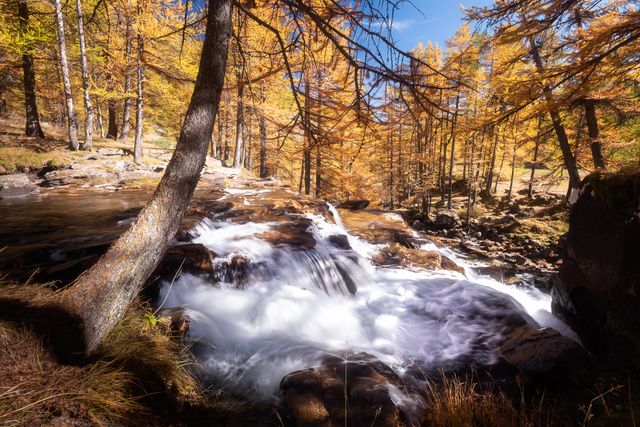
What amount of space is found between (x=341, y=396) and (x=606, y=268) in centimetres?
457

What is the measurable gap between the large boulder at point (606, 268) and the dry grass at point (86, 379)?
5.62 meters

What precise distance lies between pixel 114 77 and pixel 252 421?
22.0 m

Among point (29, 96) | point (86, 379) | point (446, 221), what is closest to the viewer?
point (86, 379)

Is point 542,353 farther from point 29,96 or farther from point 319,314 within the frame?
point 29,96

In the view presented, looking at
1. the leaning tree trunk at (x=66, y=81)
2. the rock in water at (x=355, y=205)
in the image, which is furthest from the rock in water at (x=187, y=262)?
the leaning tree trunk at (x=66, y=81)

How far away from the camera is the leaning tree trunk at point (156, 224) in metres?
2.48

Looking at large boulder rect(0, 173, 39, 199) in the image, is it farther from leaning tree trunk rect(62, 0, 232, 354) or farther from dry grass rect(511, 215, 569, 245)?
dry grass rect(511, 215, 569, 245)

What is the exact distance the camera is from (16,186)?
10953 mm

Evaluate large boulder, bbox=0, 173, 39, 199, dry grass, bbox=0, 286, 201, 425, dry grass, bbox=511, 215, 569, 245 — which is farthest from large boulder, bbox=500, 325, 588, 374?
large boulder, bbox=0, 173, 39, 199

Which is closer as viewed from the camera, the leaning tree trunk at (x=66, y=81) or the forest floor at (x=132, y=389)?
the forest floor at (x=132, y=389)

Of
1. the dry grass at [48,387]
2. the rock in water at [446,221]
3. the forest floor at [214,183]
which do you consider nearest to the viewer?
the dry grass at [48,387]

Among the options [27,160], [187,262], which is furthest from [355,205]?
[27,160]

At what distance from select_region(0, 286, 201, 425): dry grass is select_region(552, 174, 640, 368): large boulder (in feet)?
18.4

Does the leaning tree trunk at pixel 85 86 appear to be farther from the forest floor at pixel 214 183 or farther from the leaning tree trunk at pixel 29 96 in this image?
the leaning tree trunk at pixel 29 96
